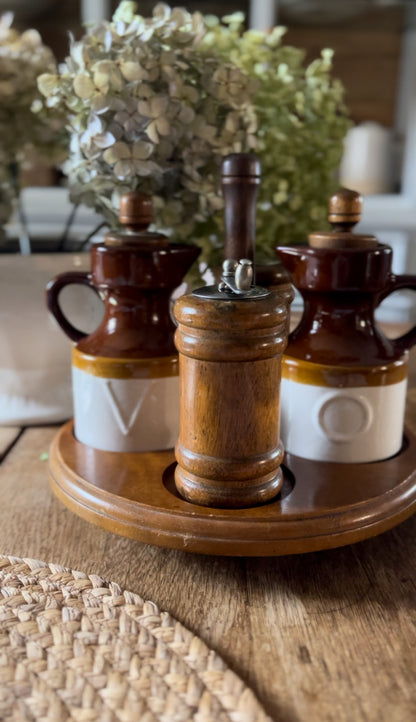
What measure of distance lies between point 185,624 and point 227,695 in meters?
0.07

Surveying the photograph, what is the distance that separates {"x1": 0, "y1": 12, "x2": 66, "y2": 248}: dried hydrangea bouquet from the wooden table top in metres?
0.48

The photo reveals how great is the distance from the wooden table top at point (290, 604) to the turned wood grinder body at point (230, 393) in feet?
0.19

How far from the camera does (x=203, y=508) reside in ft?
1.48

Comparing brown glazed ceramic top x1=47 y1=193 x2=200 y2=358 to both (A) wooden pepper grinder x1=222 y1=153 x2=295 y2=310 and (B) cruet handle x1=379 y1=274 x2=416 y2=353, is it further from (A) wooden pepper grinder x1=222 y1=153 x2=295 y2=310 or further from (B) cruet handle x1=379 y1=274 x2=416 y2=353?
(B) cruet handle x1=379 y1=274 x2=416 y2=353

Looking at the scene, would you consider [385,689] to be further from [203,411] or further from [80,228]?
[80,228]

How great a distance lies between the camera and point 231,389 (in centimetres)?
43

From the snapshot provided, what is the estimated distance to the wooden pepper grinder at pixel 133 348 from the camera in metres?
0.55

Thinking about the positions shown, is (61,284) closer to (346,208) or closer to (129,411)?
(129,411)

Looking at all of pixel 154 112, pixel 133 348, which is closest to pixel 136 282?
pixel 133 348

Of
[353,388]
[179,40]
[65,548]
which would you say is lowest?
[65,548]

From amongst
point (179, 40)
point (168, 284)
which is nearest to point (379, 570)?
point (168, 284)

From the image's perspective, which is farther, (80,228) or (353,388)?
(80,228)

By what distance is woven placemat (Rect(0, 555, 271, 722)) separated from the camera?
33cm

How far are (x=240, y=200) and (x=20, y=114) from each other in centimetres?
43
